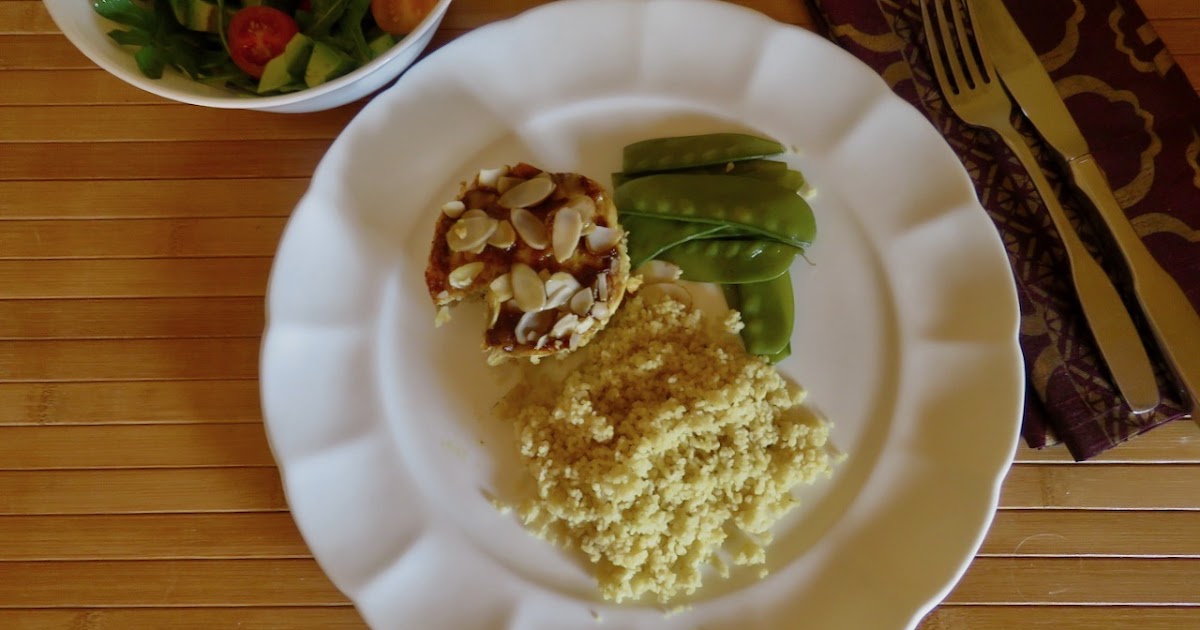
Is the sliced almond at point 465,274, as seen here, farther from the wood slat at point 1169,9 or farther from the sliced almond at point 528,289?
the wood slat at point 1169,9

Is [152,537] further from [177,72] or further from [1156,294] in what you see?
[1156,294]

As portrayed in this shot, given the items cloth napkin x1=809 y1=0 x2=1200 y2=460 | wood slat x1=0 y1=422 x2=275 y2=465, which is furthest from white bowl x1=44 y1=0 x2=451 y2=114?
cloth napkin x1=809 y1=0 x2=1200 y2=460

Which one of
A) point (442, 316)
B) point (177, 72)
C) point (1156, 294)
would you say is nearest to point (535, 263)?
point (442, 316)

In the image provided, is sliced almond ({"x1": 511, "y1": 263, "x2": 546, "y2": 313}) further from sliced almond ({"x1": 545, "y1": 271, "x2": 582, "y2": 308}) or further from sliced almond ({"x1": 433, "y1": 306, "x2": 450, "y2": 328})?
sliced almond ({"x1": 433, "y1": 306, "x2": 450, "y2": 328})

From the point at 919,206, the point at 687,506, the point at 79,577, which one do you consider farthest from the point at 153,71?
the point at 919,206

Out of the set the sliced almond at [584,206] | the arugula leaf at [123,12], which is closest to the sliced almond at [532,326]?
the sliced almond at [584,206]

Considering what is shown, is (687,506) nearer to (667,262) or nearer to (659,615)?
(659,615)

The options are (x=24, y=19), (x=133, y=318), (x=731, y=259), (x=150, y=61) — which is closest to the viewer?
(x=150, y=61)
